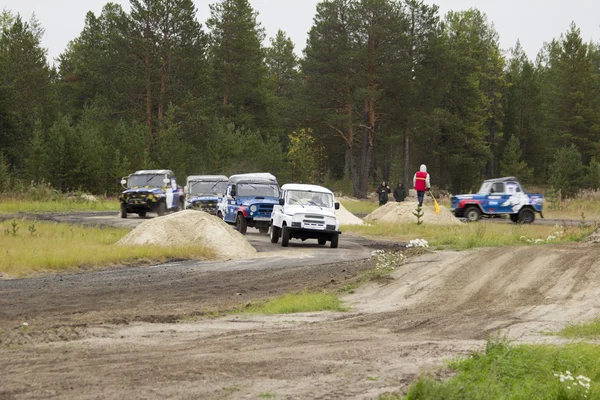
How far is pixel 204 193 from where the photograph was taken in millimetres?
34781

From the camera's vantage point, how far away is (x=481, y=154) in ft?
249

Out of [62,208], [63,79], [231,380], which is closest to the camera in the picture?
[231,380]

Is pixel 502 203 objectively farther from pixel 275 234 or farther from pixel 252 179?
pixel 275 234

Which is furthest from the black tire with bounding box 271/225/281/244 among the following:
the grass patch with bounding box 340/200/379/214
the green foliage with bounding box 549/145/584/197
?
the green foliage with bounding box 549/145/584/197

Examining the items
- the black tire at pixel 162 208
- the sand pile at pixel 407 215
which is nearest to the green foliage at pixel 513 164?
the sand pile at pixel 407 215

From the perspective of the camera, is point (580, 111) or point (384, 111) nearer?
point (384, 111)

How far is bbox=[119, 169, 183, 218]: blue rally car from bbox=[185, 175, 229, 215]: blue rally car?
1008 millimetres

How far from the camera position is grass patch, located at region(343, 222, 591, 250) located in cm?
2256

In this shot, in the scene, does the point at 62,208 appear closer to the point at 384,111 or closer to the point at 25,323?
the point at 384,111

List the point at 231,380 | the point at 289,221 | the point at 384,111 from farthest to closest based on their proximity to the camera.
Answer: the point at 384,111, the point at 289,221, the point at 231,380

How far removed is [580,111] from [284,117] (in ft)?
113

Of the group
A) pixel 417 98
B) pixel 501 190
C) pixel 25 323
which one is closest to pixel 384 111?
pixel 417 98

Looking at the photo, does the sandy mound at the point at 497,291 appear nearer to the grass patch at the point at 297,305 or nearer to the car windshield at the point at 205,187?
the grass patch at the point at 297,305

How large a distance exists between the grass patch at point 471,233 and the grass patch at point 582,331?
1053 cm
